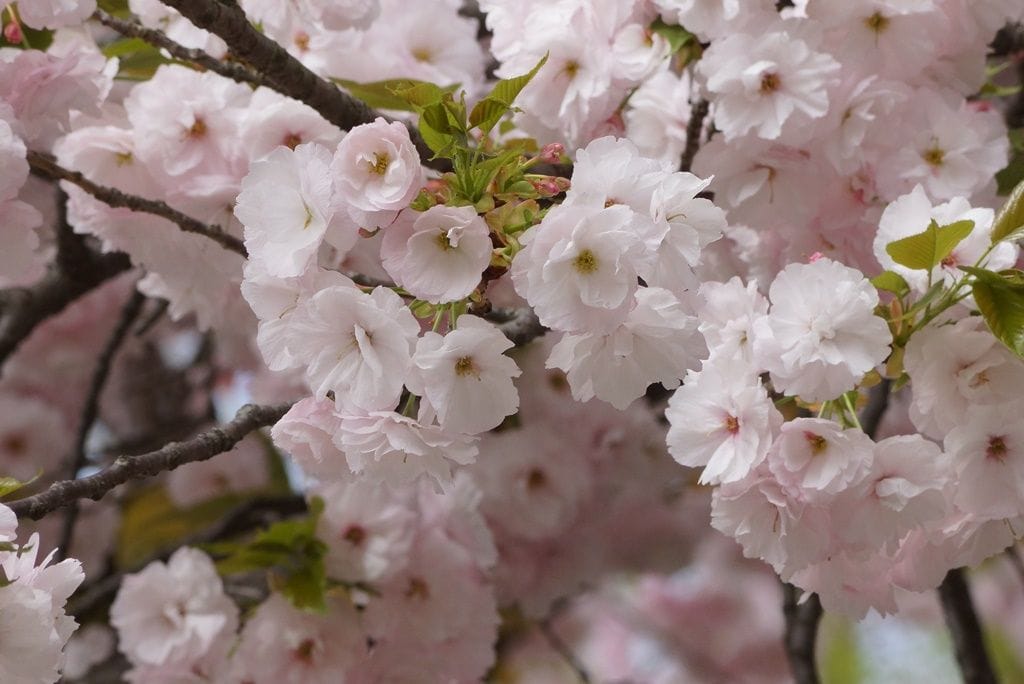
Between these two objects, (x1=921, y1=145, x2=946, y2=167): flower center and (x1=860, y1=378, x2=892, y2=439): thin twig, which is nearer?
(x1=921, y1=145, x2=946, y2=167): flower center

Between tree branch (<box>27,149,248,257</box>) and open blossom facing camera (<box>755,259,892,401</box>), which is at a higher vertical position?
open blossom facing camera (<box>755,259,892,401</box>)

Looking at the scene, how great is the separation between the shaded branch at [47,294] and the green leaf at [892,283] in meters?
1.06

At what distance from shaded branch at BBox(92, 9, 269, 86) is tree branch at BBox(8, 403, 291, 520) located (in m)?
0.32

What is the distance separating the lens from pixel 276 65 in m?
1.08

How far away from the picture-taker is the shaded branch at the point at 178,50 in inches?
44.1

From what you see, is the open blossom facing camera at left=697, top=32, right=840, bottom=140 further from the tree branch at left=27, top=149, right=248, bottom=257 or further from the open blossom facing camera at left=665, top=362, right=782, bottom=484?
the tree branch at left=27, top=149, right=248, bottom=257

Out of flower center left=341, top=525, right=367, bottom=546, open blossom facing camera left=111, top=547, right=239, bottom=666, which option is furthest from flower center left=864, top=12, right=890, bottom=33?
open blossom facing camera left=111, top=547, right=239, bottom=666

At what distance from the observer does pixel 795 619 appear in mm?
1747

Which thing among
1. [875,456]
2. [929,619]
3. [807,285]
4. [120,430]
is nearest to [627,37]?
[807,285]

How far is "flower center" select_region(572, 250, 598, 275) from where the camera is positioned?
0.80m

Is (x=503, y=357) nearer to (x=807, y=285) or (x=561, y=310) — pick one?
(x=561, y=310)

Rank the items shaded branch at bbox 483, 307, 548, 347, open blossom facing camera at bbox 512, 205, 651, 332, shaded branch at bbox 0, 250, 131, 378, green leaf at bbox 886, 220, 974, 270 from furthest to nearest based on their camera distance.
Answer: shaded branch at bbox 0, 250, 131, 378
shaded branch at bbox 483, 307, 548, 347
green leaf at bbox 886, 220, 974, 270
open blossom facing camera at bbox 512, 205, 651, 332

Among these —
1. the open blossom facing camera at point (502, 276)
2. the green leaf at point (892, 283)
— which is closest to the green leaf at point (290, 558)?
the open blossom facing camera at point (502, 276)

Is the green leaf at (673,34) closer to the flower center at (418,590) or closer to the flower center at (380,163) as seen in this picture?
the flower center at (380,163)
